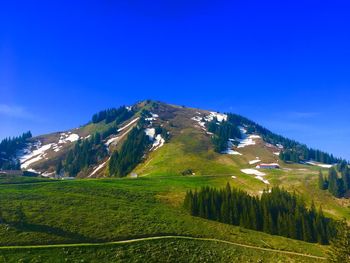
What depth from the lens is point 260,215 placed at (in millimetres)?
88875

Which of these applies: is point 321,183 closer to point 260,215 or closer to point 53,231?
point 260,215

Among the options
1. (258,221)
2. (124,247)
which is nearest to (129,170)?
(258,221)

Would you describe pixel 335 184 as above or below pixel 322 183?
above

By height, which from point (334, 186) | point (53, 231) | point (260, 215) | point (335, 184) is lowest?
point (53, 231)

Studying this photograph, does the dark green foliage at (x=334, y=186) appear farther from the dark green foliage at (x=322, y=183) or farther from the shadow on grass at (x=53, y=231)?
the shadow on grass at (x=53, y=231)

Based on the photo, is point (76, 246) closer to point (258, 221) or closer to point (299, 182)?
point (258, 221)

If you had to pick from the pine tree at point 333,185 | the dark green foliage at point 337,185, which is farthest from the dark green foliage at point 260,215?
the dark green foliage at point 337,185

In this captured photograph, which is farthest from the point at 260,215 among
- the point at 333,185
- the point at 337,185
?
the point at 337,185

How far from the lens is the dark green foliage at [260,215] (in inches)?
3324

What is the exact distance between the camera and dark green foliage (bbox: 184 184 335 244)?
8444 cm

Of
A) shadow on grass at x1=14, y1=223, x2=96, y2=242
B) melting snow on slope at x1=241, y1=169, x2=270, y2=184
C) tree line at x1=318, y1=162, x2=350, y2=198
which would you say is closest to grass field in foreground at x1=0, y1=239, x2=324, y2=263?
shadow on grass at x1=14, y1=223, x2=96, y2=242

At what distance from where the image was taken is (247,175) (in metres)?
148

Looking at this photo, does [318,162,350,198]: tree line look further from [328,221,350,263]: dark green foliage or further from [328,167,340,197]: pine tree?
[328,221,350,263]: dark green foliage

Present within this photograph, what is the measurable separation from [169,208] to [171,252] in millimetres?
30578
